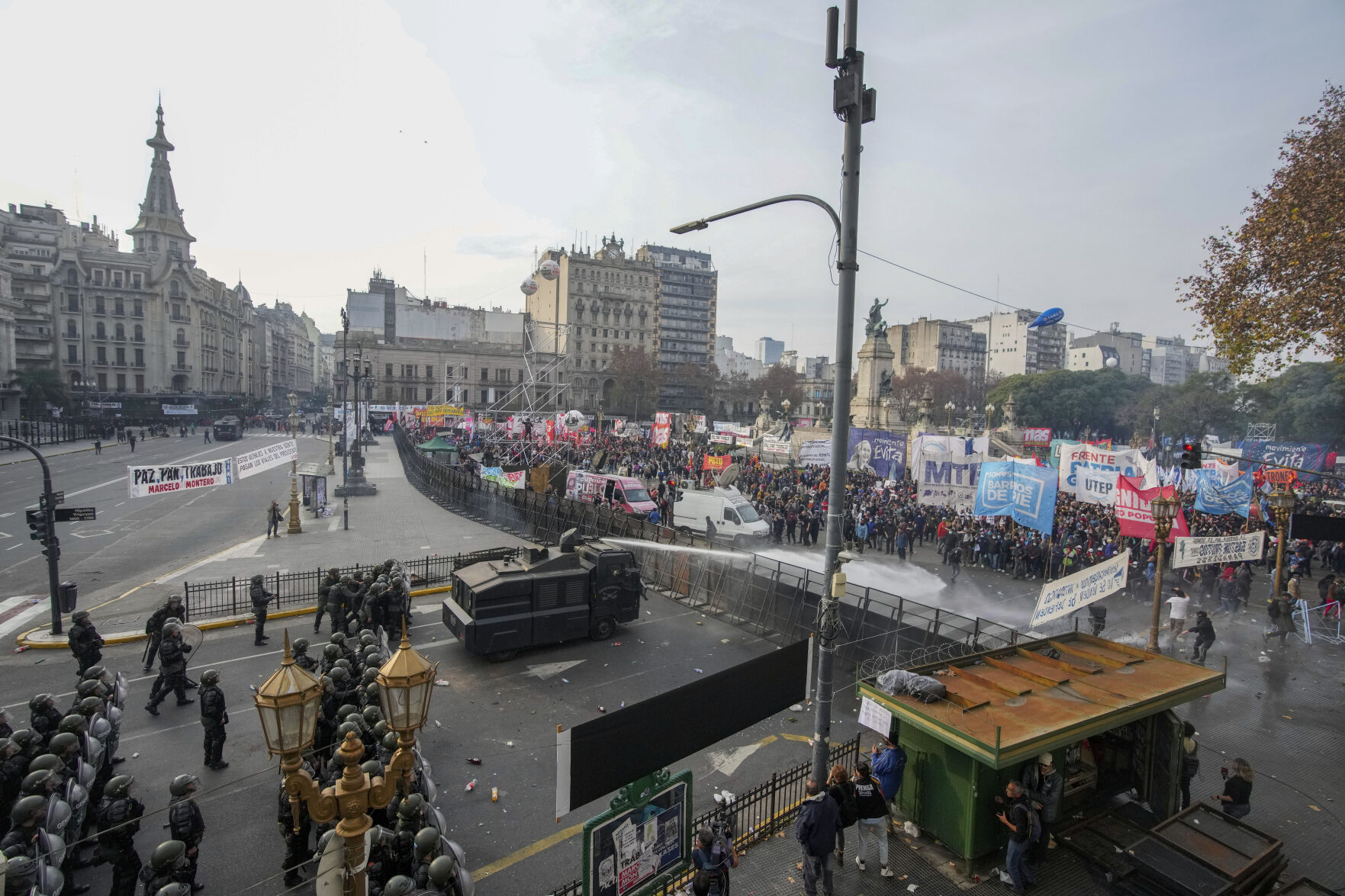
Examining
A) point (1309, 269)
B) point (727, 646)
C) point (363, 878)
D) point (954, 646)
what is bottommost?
point (727, 646)

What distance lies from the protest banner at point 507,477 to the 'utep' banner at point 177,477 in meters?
10.0

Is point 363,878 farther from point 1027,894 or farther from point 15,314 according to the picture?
point 15,314

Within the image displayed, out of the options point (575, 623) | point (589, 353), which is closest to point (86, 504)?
point (575, 623)

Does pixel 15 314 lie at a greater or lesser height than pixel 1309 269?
greater

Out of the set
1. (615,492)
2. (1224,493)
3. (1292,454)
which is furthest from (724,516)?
(1292,454)

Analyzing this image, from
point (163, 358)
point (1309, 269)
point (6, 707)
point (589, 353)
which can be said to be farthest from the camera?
point (589, 353)

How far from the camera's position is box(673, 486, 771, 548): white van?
23.6 meters

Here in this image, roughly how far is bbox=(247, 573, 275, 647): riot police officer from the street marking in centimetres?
543

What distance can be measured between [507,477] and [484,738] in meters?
17.6

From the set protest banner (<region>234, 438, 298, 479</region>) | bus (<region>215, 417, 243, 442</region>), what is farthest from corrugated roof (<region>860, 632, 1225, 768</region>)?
bus (<region>215, 417, 243, 442</region>)

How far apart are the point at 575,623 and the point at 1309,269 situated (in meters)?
16.6

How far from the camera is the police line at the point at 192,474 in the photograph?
52.2 ft

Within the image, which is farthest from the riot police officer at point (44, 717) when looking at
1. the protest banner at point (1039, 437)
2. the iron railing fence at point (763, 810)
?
the protest banner at point (1039, 437)

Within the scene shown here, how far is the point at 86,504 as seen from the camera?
27.9 m
